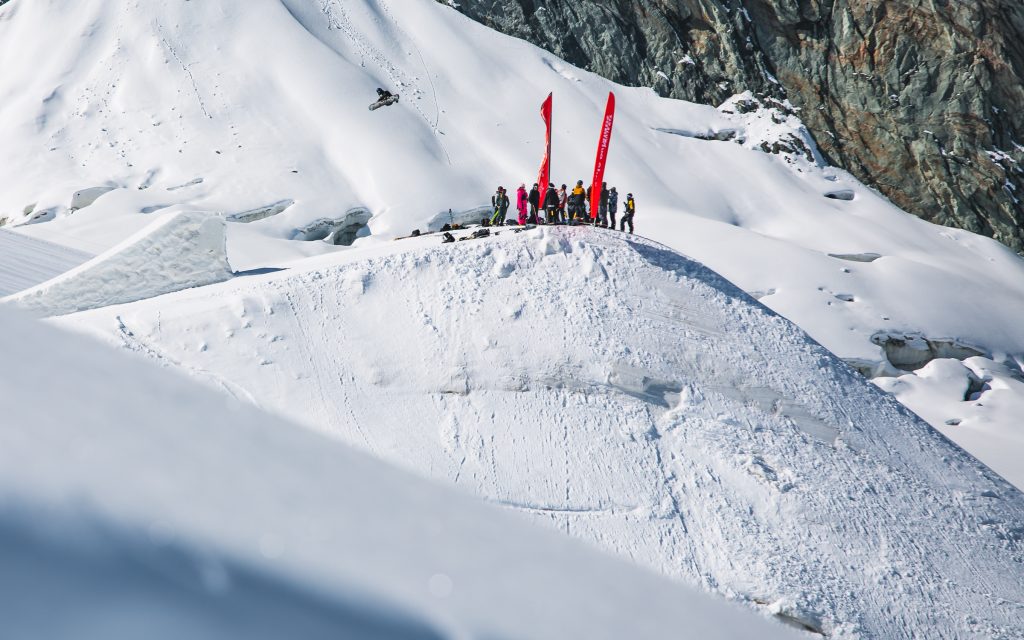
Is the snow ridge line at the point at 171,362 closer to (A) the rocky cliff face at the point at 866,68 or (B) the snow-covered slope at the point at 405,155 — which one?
(B) the snow-covered slope at the point at 405,155

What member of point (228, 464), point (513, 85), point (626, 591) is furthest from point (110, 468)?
point (513, 85)

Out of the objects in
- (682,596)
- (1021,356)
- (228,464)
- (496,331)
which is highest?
A: (228,464)

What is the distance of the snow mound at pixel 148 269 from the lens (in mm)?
11055

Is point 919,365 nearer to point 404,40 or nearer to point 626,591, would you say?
point 404,40

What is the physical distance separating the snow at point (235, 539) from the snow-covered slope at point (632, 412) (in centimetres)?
799

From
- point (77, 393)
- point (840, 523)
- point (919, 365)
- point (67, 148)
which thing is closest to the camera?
point (77, 393)

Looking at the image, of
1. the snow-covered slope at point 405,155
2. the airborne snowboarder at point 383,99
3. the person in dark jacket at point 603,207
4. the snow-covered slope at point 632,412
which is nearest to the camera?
the snow-covered slope at point 632,412

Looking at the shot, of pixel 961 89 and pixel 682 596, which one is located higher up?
pixel 682 596

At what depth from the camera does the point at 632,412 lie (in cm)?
1040

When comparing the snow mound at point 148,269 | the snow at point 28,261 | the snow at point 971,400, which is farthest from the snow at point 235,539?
the snow at point 971,400

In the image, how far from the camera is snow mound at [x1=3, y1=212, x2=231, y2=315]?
11.1m

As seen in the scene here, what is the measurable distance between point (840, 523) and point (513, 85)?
27427mm

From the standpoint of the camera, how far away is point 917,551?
9961mm

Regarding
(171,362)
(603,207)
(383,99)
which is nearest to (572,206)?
(603,207)
